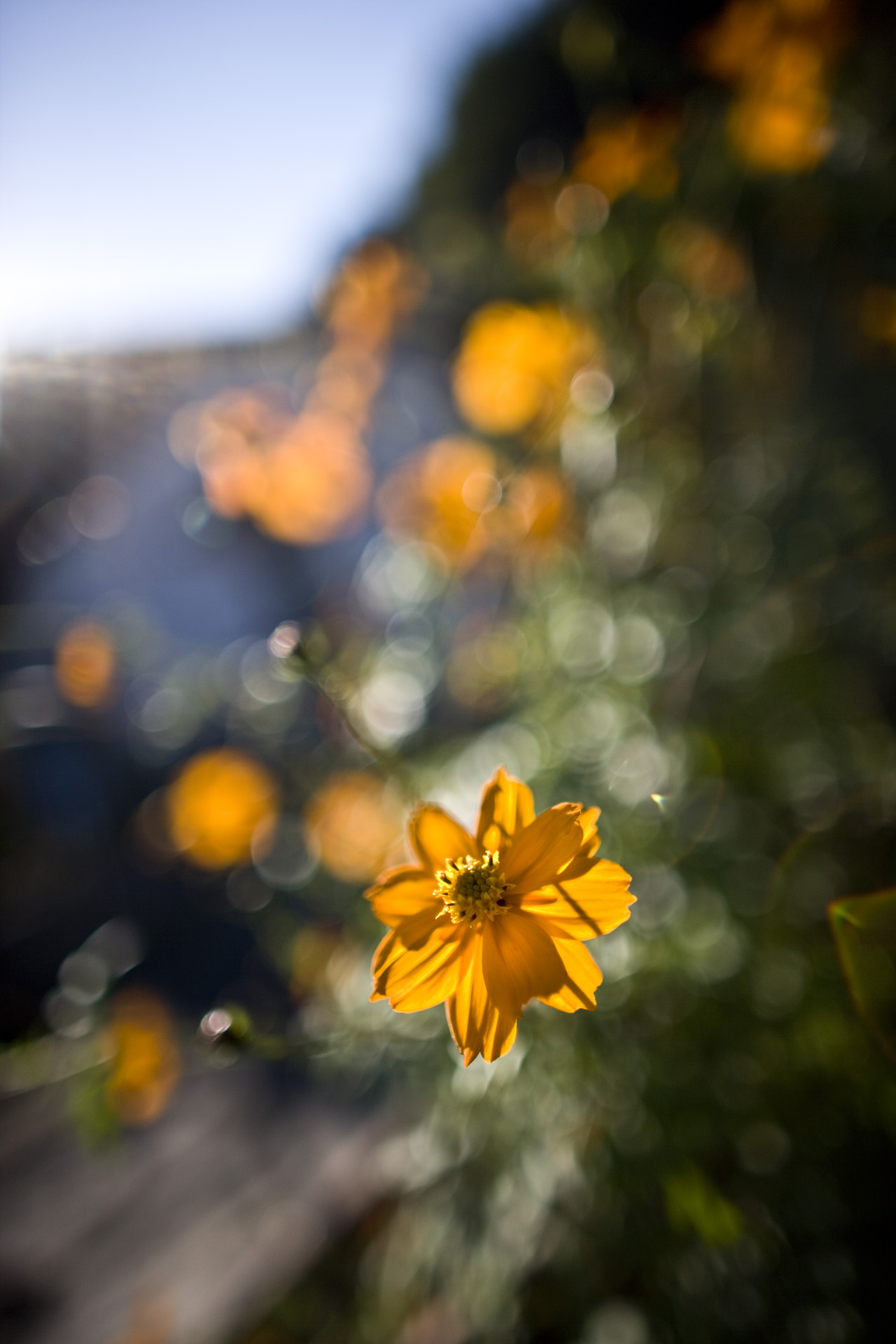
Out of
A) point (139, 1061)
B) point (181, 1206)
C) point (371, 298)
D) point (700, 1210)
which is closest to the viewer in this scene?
point (700, 1210)

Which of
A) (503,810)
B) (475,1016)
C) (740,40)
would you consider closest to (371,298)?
(740,40)

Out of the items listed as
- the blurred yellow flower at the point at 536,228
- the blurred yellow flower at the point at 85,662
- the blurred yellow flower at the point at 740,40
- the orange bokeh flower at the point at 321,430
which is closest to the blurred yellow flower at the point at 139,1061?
the blurred yellow flower at the point at 85,662

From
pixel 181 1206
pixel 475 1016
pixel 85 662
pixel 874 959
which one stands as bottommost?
pixel 181 1206

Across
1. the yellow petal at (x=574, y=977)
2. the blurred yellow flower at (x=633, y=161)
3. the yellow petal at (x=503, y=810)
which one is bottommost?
the yellow petal at (x=574, y=977)

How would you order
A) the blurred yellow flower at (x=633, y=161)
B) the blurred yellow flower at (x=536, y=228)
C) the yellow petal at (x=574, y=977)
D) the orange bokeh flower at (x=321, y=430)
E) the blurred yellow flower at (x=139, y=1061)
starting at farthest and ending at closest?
the blurred yellow flower at (x=536, y=228), the orange bokeh flower at (x=321, y=430), the blurred yellow flower at (x=633, y=161), the blurred yellow flower at (x=139, y=1061), the yellow petal at (x=574, y=977)

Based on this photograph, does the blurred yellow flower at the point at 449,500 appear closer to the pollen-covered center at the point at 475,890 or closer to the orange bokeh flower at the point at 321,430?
the orange bokeh flower at the point at 321,430

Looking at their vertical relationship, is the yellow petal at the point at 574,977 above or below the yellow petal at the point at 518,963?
above

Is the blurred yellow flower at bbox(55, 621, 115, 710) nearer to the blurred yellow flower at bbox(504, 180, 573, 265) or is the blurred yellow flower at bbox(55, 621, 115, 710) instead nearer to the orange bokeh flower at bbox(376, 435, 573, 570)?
the orange bokeh flower at bbox(376, 435, 573, 570)

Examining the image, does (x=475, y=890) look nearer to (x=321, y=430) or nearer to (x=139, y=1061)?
(x=139, y=1061)
